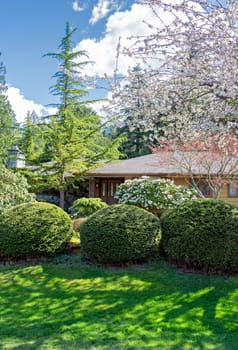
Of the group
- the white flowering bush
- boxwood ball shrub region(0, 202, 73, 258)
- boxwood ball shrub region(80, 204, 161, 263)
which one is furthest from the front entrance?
boxwood ball shrub region(80, 204, 161, 263)

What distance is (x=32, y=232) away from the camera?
6.39 meters

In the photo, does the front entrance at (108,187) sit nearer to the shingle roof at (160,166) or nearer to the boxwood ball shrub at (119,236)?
the shingle roof at (160,166)

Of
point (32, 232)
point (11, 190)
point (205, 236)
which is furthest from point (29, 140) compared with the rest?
point (205, 236)

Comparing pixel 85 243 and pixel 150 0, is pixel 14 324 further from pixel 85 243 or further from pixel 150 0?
pixel 150 0

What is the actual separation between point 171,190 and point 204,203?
13.1 feet

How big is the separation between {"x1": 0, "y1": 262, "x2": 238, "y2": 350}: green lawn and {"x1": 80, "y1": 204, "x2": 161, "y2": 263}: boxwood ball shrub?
294 millimetres

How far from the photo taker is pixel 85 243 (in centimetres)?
623

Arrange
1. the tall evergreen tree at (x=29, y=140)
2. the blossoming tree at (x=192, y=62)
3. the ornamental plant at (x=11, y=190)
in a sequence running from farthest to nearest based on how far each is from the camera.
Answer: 1. the tall evergreen tree at (x=29, y=140)
2. the ornamental plant at (x=11, y=190)
3. the blossoming tree at (x=192, y=62)

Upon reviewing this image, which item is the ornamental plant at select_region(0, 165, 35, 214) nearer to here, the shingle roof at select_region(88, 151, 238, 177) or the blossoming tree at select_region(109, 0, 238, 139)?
the blossoming tree at select_region(109, 0, 238, 139)

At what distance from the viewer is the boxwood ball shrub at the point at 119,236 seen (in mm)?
5957

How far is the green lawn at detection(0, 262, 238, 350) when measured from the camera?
342cm

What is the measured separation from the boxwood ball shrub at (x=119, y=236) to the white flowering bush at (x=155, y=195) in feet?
11.6

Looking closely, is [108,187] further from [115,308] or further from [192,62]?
[115,308]

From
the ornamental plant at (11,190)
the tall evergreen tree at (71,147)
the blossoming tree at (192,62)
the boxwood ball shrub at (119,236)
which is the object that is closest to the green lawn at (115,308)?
the boxwood ball shrub at (119,236)
